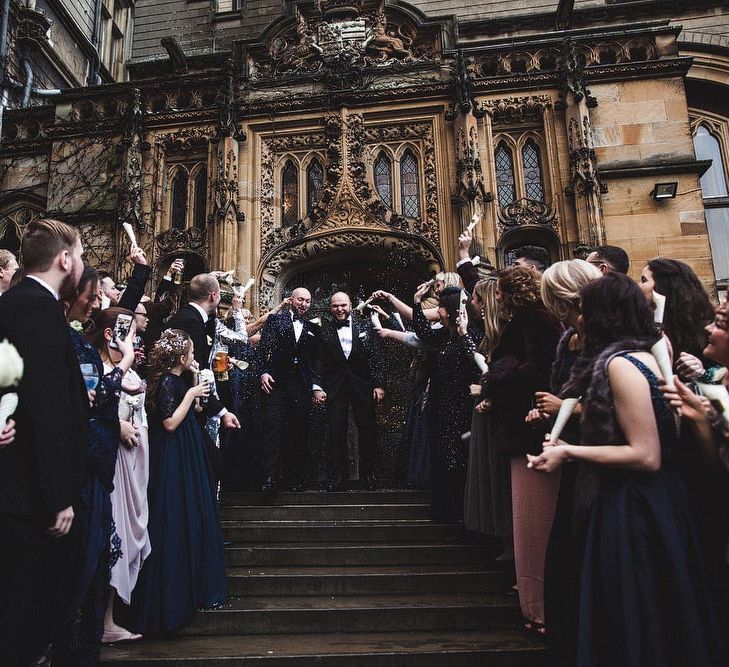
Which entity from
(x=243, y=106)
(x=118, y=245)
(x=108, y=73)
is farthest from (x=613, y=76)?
(x=108, y=73)

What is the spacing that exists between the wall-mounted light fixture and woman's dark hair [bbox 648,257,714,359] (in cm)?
738

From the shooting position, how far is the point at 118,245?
1099 cm

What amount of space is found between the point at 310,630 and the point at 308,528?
1.33 metres

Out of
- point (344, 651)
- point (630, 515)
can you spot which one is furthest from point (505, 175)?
point (630, 515)

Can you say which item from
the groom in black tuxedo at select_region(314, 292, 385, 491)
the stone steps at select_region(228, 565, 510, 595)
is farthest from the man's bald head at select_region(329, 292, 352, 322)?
the stone steps at select_region(228, 565, 510, 595)

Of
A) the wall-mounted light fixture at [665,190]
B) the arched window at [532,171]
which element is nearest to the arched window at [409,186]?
the arched window at [532,171]

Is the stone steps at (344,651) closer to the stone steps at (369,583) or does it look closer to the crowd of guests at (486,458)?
the crowd of guests at (486,458)

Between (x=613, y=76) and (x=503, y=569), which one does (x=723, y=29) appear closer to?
(x=613, y=76)

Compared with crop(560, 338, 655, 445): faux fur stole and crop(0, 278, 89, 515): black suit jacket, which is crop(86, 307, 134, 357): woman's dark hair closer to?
crop(0, 278, 89, 515): black suit jacket

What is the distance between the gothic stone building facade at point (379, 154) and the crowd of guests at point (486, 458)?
5.53 m

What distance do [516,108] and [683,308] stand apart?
852cm

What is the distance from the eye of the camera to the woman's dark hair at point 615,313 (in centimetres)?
263

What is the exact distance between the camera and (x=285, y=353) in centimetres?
663

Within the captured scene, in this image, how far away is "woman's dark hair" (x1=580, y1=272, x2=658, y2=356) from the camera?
2627 mm
